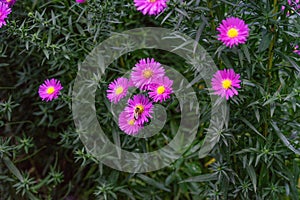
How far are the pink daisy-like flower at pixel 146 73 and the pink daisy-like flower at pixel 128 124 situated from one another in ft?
0.33

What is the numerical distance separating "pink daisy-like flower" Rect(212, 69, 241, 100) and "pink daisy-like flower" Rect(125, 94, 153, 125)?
0.19 metres

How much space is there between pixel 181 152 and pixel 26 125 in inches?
25.4

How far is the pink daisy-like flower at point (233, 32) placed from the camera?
3.72 feet

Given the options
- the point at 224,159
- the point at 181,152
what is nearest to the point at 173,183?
the point at 181,152

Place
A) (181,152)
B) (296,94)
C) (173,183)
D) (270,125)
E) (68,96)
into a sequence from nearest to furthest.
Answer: (296,94), (270,125), (68,96), (181,152), (173,183)

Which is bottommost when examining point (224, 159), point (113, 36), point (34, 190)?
point (34, 190)

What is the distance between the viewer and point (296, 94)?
121 cm

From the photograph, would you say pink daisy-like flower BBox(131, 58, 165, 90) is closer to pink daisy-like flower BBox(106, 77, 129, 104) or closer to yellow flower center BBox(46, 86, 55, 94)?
pink daisy-like flower BBox(106, 77, 129, 104)

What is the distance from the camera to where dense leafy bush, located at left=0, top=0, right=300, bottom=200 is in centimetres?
126

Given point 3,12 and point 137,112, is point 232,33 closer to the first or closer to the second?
point 137,112

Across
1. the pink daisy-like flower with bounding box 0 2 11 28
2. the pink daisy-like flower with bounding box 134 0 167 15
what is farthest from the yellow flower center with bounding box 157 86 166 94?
the pink daisy-like flower with bounding box 0 2 11 28

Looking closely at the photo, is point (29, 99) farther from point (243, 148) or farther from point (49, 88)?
point (243, 148)

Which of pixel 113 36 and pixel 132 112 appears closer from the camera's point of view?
pixel 132 112

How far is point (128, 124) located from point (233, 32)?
15.9 inches
